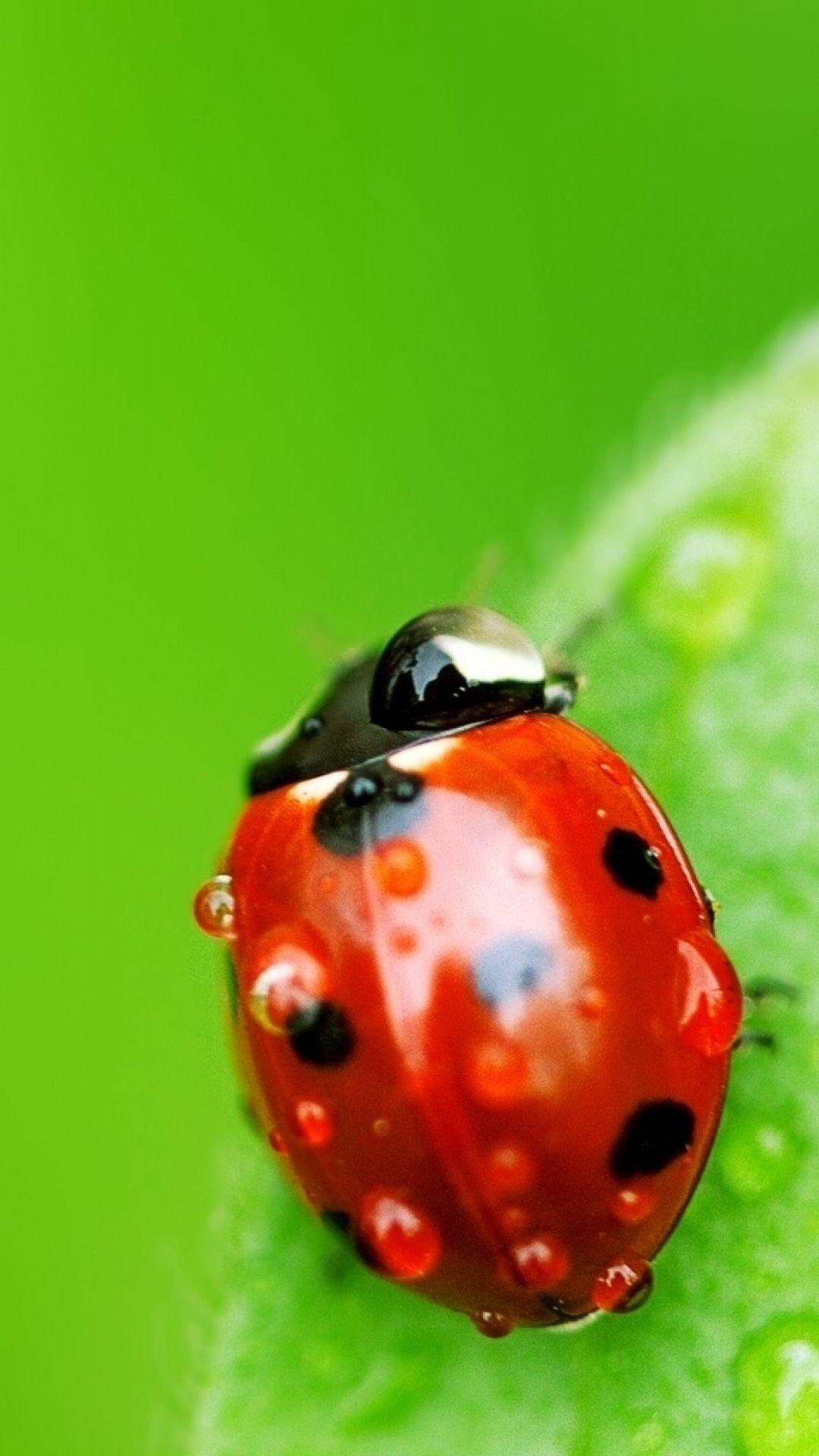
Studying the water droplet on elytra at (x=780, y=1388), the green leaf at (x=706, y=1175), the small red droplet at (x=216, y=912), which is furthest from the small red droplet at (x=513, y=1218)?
the small red droplet at (x=216, y=912)

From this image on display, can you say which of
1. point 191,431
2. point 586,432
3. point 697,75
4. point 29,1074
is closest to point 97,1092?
point 29,1074

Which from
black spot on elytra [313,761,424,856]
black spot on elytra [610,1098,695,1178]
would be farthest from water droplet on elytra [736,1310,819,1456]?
black spot on elytra [313,761,424,856]

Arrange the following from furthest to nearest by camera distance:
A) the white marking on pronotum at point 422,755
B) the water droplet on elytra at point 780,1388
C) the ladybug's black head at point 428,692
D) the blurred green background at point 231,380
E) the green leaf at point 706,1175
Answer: the blurred green background at point 231,380 → the ladybug's black head at point 428,692 → the white marking on pronotum at point 422,755 → the green leaf at point 706,1175 → the water droplet on elytra at point 780,1388

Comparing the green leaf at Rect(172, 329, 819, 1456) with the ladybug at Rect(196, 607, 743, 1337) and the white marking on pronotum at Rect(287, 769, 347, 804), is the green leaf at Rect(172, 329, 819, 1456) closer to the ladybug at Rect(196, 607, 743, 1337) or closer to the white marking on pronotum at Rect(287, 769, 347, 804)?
the ladybug at Rect(196, 607, 743, 1337)

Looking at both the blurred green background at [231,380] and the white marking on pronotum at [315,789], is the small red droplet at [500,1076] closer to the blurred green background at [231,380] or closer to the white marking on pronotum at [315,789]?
the white marking on pronotum at [315,789]

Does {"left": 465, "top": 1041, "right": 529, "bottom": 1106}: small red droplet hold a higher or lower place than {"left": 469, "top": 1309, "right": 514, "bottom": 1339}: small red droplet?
higher

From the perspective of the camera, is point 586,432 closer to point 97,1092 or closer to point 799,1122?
point 97,1092

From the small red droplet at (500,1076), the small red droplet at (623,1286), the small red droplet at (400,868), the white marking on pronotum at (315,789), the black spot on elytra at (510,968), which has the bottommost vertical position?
the small red droplet at (623,1286)

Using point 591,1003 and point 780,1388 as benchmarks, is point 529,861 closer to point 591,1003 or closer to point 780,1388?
point 591,1003
